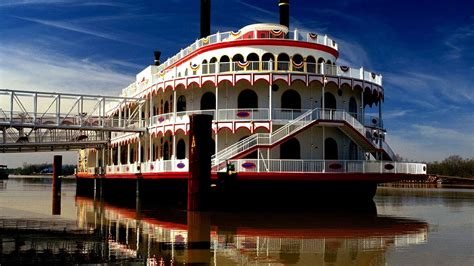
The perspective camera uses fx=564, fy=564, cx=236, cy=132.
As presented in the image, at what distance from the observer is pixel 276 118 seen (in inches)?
1457

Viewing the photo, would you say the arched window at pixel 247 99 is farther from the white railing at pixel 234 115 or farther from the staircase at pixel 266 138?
the staircase at pixel 266 138

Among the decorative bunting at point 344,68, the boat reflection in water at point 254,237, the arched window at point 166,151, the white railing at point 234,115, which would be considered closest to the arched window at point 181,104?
the white railing at point 234,115

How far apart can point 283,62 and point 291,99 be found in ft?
8.68

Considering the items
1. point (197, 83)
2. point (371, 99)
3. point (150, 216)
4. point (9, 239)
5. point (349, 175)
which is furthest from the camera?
point (371, 99)

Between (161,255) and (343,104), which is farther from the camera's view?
(343,104)

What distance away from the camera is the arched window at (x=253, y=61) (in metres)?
37.4

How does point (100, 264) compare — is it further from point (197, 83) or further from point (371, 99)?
point (371, 99)

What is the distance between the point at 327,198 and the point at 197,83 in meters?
11.3

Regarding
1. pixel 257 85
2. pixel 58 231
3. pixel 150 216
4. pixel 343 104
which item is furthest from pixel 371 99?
pixel 58 231

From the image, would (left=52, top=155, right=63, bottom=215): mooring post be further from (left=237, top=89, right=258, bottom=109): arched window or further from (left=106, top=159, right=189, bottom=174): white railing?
(left=237, top=89, right=258, bottom=109): arched window

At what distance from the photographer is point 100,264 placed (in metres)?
13.6

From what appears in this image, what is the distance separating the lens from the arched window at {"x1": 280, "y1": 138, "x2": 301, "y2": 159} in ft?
122

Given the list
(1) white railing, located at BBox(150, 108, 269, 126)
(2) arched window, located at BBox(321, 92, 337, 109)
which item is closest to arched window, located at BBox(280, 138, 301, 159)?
(1) white railing, located at BBox(150, 108, 269, 126)

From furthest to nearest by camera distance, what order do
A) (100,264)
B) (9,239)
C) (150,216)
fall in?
(150,216), (9,239), (100,264)
